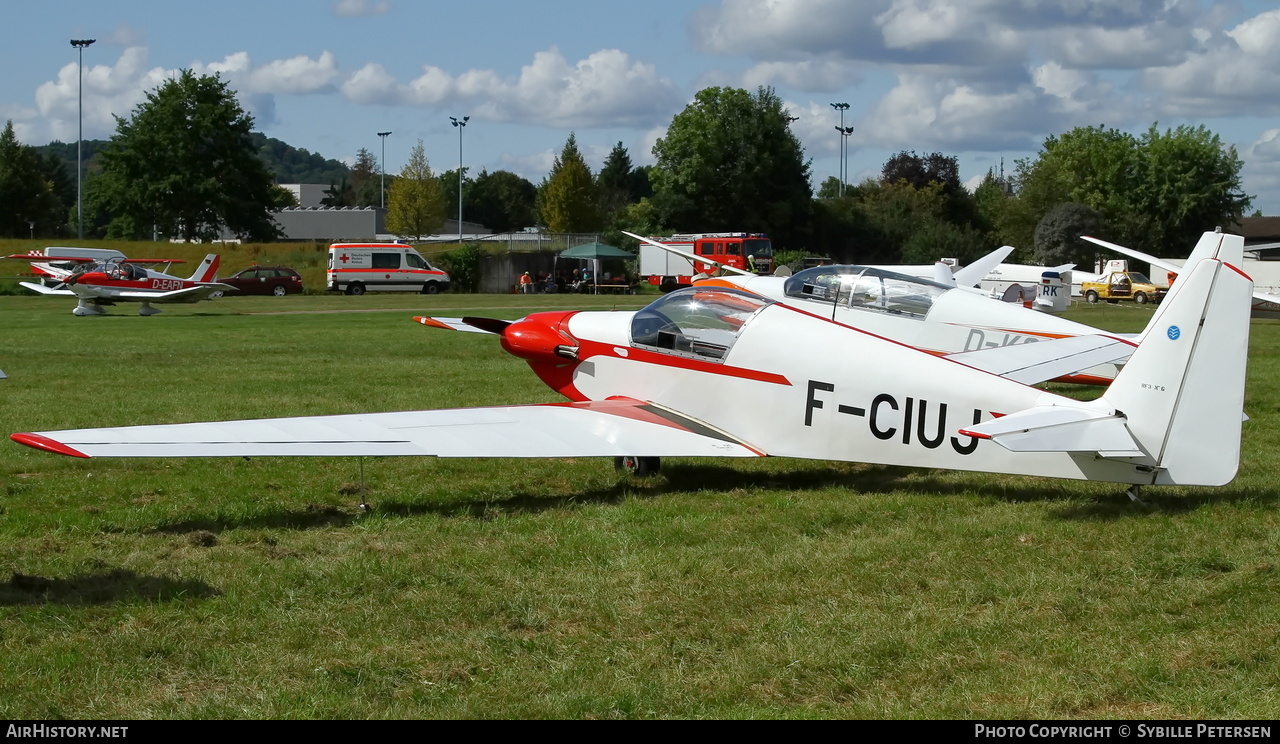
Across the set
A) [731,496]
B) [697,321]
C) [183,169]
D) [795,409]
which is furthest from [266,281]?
[795,409]

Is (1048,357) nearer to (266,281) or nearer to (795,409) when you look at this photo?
(795,409)

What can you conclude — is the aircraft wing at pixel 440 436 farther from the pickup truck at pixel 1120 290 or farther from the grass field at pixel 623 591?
the pickup truck at pixel 1120 290

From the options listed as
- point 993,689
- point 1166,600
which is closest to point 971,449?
point 1166,600

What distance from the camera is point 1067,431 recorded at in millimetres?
6438

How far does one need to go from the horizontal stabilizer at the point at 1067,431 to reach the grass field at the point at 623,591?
46 cm

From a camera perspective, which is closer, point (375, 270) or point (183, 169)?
point (375, 270)

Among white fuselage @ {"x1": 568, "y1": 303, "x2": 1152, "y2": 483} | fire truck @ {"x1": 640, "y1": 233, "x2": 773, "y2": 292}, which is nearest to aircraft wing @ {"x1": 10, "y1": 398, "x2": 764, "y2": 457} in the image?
white fuselage @ {"x1": 568, "y1": 303, "x2": 1152, "y2": 483}

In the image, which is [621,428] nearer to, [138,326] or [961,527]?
[961,527]

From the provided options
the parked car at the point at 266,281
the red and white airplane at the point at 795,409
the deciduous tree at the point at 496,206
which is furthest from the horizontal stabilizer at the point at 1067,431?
the deciduous tree at the point at 496,206

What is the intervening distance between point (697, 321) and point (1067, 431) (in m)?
2.87

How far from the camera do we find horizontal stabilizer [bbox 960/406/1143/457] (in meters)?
6.26

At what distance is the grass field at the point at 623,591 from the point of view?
13.7 ft

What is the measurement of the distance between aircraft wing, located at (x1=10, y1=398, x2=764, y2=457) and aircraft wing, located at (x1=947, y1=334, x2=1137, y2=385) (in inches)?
113

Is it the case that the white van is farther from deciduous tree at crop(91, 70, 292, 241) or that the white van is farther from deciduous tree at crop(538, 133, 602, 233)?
deciduous tree at crop(538, 133, 602, 233)
